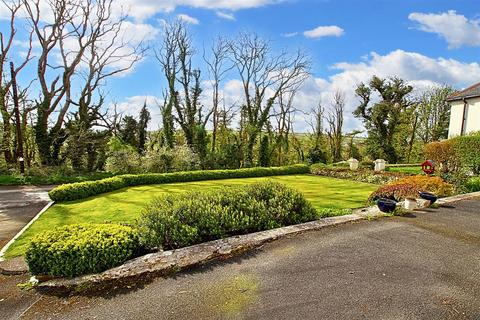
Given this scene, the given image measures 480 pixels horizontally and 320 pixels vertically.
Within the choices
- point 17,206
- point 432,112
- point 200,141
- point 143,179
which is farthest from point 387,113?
point 17,206

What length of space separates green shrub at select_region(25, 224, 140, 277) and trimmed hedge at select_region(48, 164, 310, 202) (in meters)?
7.10

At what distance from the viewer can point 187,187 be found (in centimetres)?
1370

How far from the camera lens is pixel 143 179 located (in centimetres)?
1467

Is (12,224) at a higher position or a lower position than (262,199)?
lower

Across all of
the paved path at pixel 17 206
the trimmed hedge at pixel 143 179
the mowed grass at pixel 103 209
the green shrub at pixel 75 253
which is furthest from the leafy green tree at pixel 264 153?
the green shrub at pixel 75 253

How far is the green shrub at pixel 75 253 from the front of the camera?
381cm

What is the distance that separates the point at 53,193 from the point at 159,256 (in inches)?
317

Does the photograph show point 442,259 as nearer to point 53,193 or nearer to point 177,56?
point 53,193

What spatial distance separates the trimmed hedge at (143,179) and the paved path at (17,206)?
32.6 inches

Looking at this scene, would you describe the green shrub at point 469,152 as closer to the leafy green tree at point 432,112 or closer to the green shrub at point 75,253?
the green shrub at point 75,253

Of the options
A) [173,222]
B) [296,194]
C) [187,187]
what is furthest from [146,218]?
[187,187]

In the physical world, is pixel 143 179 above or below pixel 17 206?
above

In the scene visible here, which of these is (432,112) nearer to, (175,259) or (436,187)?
(436,187)

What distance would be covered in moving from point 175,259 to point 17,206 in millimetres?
8720
